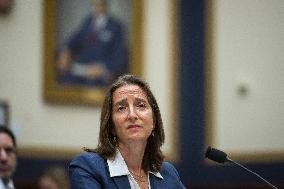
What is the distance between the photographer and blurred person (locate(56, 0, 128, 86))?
6.16m

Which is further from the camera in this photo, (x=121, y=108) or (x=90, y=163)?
(x=121, y=108)

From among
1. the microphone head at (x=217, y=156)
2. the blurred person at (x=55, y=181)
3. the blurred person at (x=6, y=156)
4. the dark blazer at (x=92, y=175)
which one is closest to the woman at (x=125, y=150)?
the dark blazer at (x=92, y=175)

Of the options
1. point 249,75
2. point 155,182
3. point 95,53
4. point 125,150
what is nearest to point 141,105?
point 125,150

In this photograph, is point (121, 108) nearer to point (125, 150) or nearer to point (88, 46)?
point (125, 150)

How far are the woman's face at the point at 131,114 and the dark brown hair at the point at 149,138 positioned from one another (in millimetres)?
23

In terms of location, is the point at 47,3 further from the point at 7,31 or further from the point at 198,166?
the point at 198,166

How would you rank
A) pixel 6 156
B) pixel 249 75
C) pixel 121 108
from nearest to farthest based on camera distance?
pixel 121 108 → pixel 6 156 → pixel 249 75

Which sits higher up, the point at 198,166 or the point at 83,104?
the point at 83,104

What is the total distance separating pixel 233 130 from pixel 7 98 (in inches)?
101

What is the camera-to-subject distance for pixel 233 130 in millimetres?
6809

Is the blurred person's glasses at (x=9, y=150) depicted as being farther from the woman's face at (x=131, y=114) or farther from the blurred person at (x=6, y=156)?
the woman's face at (x=131, y=114)

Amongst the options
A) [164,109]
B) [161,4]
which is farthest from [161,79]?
[161,4]

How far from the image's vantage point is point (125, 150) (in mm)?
2412

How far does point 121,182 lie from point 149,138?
0.35 m
